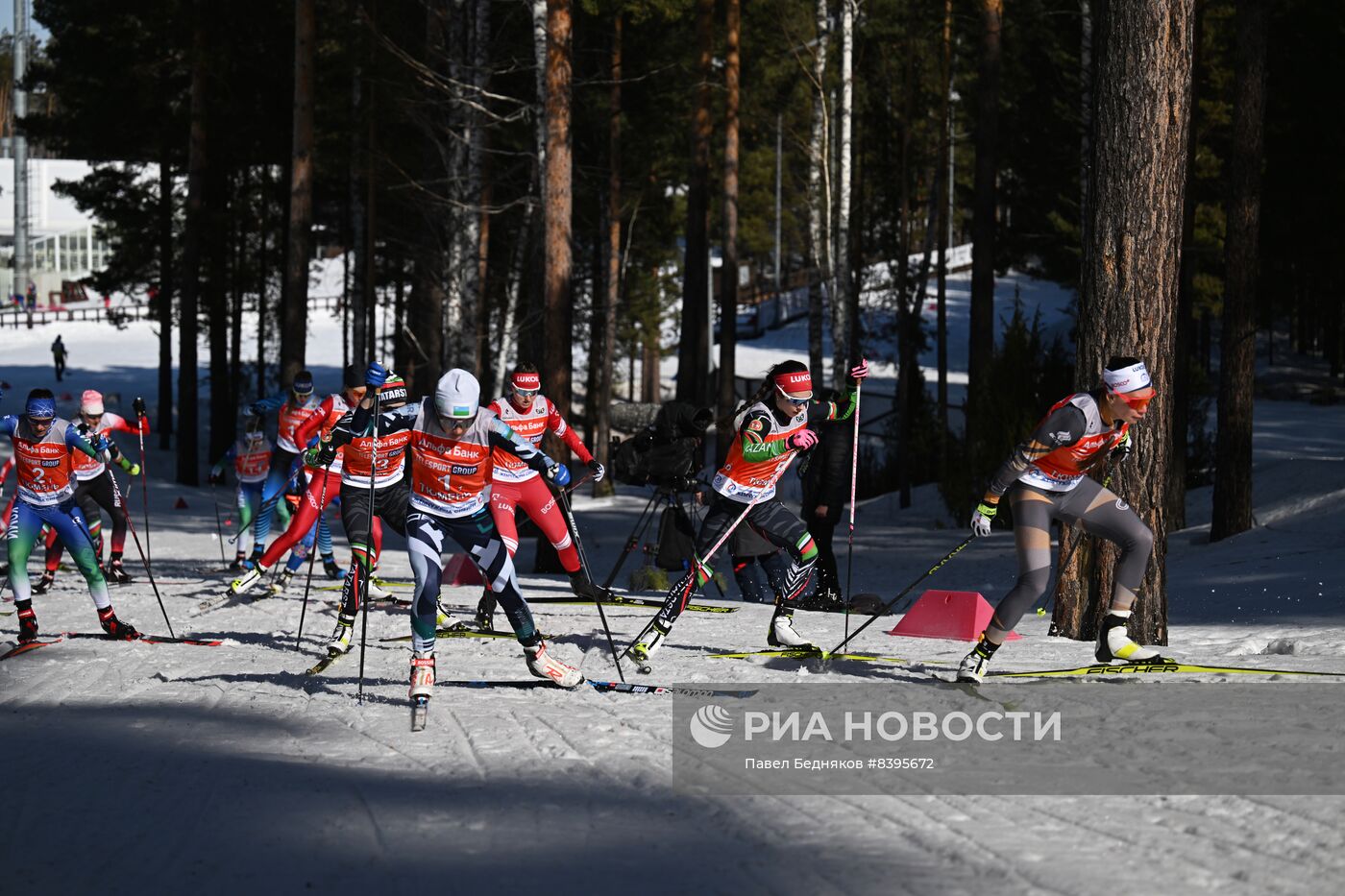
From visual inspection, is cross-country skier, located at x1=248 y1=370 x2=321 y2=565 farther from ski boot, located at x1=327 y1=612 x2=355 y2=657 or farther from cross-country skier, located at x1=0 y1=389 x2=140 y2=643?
ski boot, located at x1=327 y1=612 x2=355 y2=657

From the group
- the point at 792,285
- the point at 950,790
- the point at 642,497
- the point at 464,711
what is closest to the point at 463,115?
the point at 642,497

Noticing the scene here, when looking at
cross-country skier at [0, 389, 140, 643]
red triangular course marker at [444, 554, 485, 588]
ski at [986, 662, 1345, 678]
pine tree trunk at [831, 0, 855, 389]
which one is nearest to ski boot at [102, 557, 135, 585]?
red triangular course marker at [444, 554, 485, 588]

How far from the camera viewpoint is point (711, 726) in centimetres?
819

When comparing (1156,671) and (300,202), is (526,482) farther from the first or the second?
(300,202)

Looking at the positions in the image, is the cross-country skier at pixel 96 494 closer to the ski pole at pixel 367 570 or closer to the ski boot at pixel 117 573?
the ski boot at pixel 117 573

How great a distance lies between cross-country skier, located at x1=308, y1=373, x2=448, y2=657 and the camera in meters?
10.9

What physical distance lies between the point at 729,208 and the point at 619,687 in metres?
22.3

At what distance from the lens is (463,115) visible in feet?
84.5

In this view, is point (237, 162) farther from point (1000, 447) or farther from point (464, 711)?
point (464, 711)

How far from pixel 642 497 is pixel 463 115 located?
27.7ft

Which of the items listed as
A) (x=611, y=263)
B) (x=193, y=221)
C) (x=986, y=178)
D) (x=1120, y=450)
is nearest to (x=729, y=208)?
(x=611, y=263)

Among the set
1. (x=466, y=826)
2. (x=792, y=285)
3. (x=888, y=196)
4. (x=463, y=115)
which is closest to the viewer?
(x=466, y=826)

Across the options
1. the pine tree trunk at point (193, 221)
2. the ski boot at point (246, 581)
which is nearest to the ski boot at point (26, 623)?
the ski boot at point (246, 581)

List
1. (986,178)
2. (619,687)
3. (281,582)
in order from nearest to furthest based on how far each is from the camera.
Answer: (619,687)
(281,582)
(986,178)
